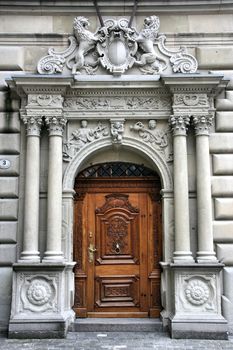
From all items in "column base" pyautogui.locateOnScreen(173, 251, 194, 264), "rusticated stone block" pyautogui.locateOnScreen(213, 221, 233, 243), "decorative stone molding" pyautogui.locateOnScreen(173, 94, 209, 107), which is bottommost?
"column base" pyautogui.locateOnScreen(173, 251, 194, 264)

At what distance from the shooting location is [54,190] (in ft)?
27.8

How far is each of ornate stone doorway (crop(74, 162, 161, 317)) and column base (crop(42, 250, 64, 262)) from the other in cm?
75

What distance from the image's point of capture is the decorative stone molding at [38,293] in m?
8.10

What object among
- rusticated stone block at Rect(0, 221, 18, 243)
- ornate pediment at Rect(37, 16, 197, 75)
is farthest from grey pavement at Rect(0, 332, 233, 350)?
ornate pediment at Rect(37, 16, 197, 75)

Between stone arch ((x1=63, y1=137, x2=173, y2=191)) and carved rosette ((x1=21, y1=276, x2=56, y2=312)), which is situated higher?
stone arch ((x1=63, y1=137, x2=173, y2=191))

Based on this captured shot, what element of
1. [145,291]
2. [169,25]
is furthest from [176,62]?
[145,291]

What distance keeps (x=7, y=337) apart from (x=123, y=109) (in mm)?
4608

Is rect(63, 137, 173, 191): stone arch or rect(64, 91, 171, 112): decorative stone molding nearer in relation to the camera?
rect(63, 137, 173, 191): stone arch

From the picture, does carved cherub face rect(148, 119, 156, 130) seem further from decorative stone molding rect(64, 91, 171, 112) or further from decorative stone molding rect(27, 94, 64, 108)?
decorative stone molding rect(27, 94, 64, 108)

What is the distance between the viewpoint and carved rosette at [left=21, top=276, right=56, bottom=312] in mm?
8102

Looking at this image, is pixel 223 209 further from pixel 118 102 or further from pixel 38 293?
pixel 38 293

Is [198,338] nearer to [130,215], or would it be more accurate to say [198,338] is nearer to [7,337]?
[130,215]

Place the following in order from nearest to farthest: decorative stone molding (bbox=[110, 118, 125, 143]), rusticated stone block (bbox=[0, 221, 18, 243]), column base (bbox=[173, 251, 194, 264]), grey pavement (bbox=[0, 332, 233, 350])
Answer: grey pavement (bbox=[0, 332, 233, 350]) → column base (bbox=[173, 251, 194, 264]) → rusticated stone block (bbox=[0, 221, 18, 243]) → decorative stone molding (bbox=[110, 118, 125, 143])

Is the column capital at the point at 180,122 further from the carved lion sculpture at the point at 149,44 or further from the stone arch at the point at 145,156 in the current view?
the carved lion sculpture at the point at 149,44
